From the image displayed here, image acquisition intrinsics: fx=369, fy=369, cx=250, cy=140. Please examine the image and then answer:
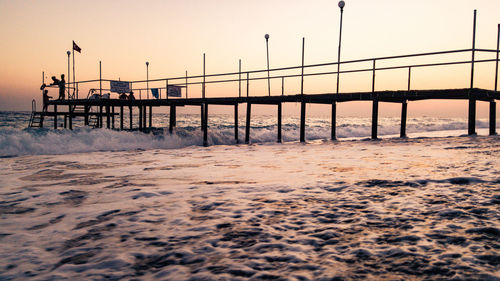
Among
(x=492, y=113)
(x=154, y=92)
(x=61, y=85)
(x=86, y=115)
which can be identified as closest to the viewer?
(x=492, y=113)

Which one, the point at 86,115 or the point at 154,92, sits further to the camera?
the point at 86,115

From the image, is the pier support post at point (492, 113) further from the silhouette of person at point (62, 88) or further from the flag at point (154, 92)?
the silhouette of person at point (62, 88)

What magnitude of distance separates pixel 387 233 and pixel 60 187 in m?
5.91

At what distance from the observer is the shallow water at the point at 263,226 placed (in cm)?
302

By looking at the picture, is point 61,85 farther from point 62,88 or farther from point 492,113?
point 492,113

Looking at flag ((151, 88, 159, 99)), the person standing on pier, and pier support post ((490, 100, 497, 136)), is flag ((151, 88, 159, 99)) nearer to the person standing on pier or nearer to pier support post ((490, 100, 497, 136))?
the person standing on pier

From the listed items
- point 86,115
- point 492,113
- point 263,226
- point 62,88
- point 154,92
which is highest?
point 62,88

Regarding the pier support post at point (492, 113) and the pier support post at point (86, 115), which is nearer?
the pier support post at point (492, 113)

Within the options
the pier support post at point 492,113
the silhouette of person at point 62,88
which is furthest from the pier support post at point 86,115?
the pier support post at point 492,113

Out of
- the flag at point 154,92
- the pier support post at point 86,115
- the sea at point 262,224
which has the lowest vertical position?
the sea at point 262,224

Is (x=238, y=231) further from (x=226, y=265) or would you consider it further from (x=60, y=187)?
(x=60, y=187)

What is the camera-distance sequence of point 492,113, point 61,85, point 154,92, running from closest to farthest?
point 492,113 → point 154,92 → point 61,85

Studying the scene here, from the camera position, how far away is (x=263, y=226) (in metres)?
4.07

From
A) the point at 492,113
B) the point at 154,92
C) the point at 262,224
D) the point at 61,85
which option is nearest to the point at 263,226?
the point at 262,224
